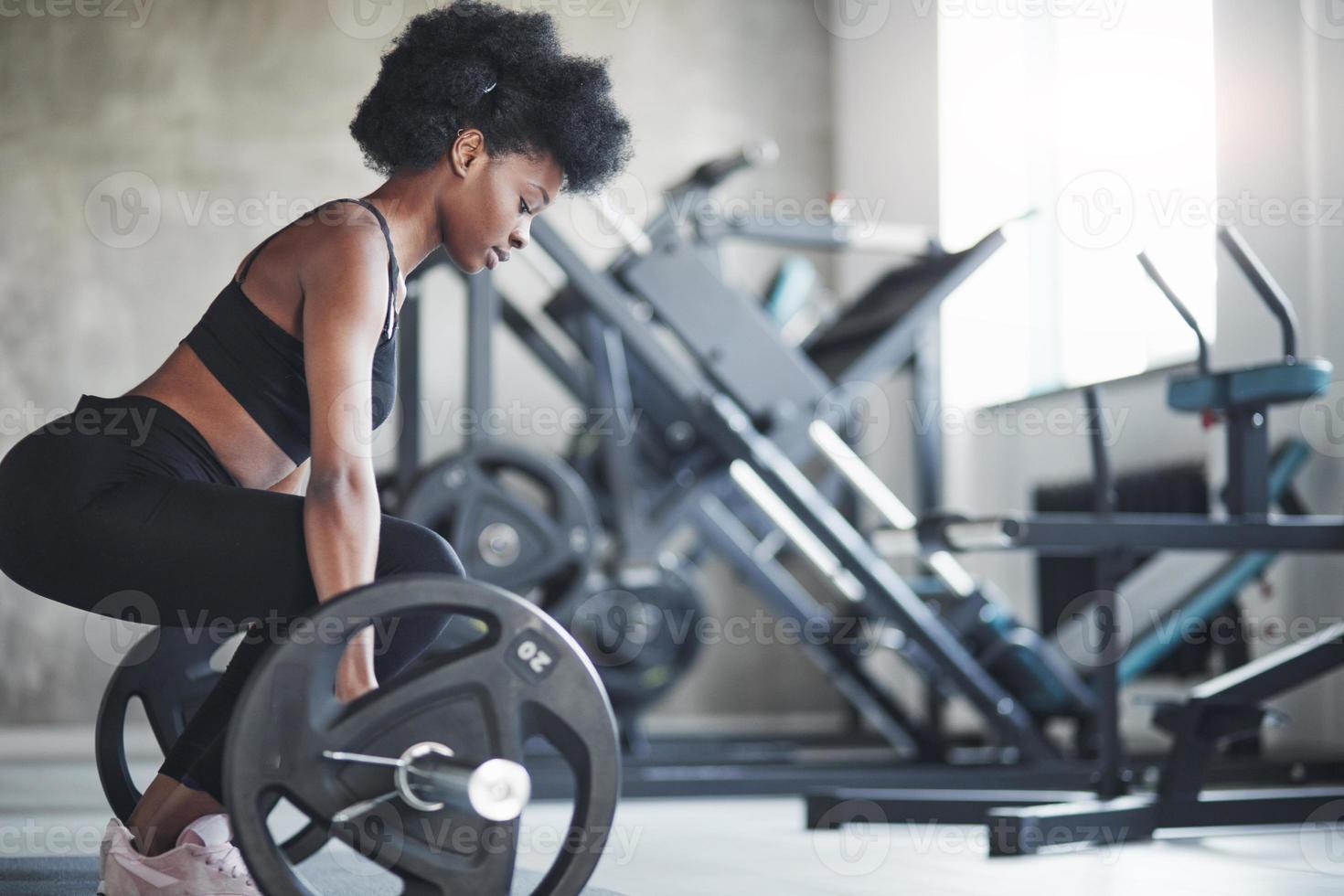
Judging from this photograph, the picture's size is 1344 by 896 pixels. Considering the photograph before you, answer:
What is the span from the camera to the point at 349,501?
4.61 ft

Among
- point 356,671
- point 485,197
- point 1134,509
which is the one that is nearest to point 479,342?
point 485,197

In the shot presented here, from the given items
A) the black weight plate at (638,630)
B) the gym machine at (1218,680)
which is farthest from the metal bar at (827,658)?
the gym machine at (1218,680)

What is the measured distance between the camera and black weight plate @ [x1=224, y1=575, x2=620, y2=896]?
133 cm

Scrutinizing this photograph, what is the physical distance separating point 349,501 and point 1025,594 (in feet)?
14.4

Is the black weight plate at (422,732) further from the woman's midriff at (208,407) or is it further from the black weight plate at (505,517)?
the black weight plate at (505,517)

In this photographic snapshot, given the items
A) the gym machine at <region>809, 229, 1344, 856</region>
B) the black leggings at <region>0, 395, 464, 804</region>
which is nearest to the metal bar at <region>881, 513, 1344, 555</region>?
the gym machine at <region>809, 229, 1344, 856</region>

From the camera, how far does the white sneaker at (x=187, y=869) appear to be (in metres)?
1.56

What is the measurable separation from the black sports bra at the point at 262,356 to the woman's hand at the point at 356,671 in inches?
11.4

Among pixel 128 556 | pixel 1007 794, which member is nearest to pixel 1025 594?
pixel 1007 794

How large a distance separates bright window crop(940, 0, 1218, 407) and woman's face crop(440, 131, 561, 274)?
2870mm

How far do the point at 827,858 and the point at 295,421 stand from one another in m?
1.42

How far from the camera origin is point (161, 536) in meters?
1.45

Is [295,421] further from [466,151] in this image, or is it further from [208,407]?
[466,151]

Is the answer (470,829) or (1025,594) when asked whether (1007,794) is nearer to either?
(470,829)
